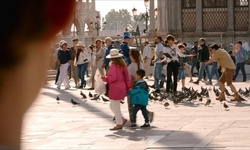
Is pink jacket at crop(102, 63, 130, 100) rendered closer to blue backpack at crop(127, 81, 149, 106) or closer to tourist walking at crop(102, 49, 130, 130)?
tourist walking at crop(102, 49, 130, 130)

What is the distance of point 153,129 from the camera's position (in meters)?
14.2

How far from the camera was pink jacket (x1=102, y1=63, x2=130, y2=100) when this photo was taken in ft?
45.2

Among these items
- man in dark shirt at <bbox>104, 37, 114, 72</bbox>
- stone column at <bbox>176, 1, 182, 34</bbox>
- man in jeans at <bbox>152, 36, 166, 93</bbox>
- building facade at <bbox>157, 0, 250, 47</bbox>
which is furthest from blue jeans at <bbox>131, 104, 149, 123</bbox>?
stone column at <bbox>176, 1, 182, 34</bbox>

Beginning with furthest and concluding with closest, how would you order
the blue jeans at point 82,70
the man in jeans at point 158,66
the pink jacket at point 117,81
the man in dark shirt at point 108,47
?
the blue jeans at point 82,70
the man in jeans at point 158,66
the man in dark shirt at point 108,47
the pink jacket at point 117,81

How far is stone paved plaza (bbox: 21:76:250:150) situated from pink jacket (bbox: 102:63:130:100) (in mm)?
663

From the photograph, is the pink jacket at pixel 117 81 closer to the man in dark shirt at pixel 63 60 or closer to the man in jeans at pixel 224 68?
the man in jeans at pixel 224 68

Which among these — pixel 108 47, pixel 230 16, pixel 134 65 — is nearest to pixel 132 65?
pixel 134 65

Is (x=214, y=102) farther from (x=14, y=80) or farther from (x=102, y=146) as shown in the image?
(x=14, y=80)

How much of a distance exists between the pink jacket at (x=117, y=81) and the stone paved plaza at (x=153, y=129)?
66 centimetres

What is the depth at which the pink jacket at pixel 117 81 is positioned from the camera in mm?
13773

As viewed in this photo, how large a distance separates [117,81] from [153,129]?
3.67 feet

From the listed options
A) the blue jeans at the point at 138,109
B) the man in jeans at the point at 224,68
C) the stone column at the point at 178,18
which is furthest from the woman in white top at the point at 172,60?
the stone column at the point at 178,18

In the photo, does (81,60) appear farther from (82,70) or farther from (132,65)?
(132,65)

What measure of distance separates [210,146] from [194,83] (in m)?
19.6
